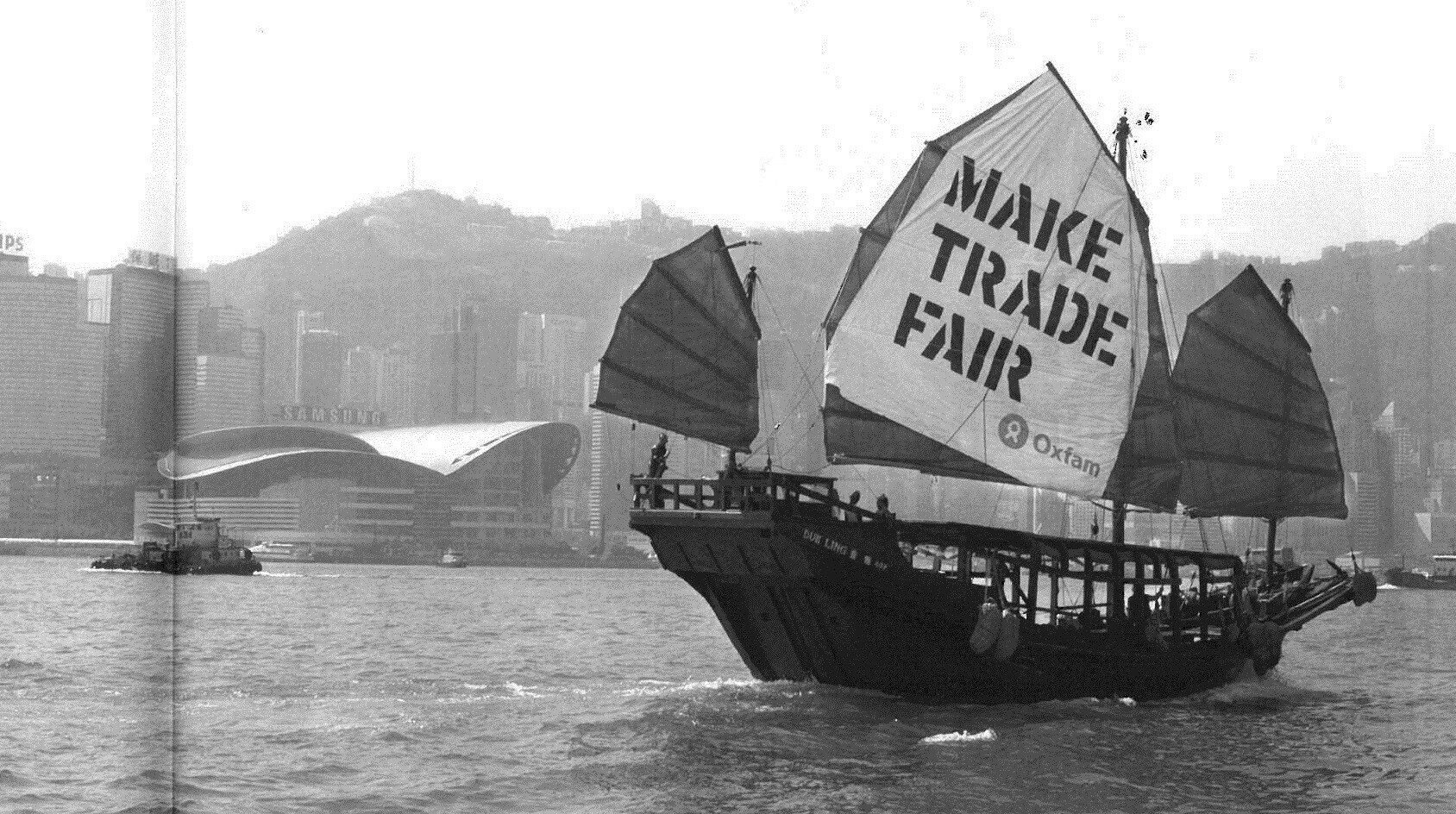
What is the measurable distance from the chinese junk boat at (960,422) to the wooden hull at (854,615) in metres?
0.05

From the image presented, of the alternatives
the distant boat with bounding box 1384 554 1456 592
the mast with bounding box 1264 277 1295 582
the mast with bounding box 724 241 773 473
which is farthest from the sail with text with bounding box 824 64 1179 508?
the distant boat with bounding box 1384 554 1456 592

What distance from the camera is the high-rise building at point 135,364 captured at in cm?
9569

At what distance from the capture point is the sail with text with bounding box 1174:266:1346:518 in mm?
40531

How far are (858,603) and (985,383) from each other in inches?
234

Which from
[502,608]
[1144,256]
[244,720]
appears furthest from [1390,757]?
[502,608]

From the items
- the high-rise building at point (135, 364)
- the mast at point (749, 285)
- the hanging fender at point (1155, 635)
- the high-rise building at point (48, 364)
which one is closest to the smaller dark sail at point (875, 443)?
the mast at point (749, 285)

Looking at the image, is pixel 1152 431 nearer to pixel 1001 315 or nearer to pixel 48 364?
pixel 1001 315

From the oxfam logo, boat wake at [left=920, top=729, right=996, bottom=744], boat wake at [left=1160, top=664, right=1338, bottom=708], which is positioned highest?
the oxfam logo

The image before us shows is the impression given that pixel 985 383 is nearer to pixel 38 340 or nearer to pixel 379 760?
pixel 379 760

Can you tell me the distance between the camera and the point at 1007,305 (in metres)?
33.7

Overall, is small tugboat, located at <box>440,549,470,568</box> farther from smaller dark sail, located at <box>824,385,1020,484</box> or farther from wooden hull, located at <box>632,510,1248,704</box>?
wooden hull, located at <box>632,510,1248,704</box>

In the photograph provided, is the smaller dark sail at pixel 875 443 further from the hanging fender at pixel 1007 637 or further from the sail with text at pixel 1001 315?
the hanging fender at pixel 1007 637

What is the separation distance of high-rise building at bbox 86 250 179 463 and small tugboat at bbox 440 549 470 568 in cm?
3704

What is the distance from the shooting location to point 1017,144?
34.1 meters
